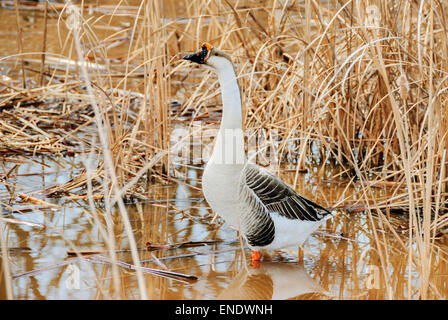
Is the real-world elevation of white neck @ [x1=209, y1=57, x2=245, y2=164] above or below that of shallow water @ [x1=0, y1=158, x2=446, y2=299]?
above

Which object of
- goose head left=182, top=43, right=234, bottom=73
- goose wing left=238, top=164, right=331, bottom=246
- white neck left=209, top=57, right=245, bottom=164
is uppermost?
goose head left=182, top=43, right=234, bottom=73

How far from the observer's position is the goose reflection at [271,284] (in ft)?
11.1

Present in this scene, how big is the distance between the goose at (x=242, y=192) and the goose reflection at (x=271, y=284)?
0.14 meters

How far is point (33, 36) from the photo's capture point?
833 centimetres

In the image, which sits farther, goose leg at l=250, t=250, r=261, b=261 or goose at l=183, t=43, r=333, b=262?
goose leg at l=250, t=250, r=261, b=261

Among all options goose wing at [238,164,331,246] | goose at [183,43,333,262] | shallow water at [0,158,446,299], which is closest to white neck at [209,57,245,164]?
goose at [183,43,333,262]

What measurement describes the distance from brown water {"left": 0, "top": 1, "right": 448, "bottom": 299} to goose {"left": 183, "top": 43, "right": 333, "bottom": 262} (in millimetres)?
217

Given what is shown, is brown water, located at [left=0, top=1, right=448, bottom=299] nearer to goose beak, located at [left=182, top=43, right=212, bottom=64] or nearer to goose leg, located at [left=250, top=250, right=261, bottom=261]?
goose leg, located at [left=250, top=250, right=261, bottom=261]

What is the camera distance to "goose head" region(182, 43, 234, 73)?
135 inches

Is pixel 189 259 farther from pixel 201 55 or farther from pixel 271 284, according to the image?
pixel 201 55

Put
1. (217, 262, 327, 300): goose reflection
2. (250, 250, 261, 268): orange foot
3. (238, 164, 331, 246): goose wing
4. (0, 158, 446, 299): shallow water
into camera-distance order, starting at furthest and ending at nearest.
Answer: (250, 250, 261, 268): orange foot, (238, 164, 331, 246): goose wing, (217, 262, 327, 300): goose reflection, (0, 158, 446, 299): shallow water

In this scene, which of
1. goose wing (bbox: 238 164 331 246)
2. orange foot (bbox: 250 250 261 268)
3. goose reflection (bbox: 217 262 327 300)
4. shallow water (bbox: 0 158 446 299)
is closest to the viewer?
shallow water (bbox: 0 158 446 299)

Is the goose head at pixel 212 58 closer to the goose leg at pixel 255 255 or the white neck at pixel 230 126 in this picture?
the white neck at pixel 230 126

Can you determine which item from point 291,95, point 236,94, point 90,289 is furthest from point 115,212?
point 291,95
